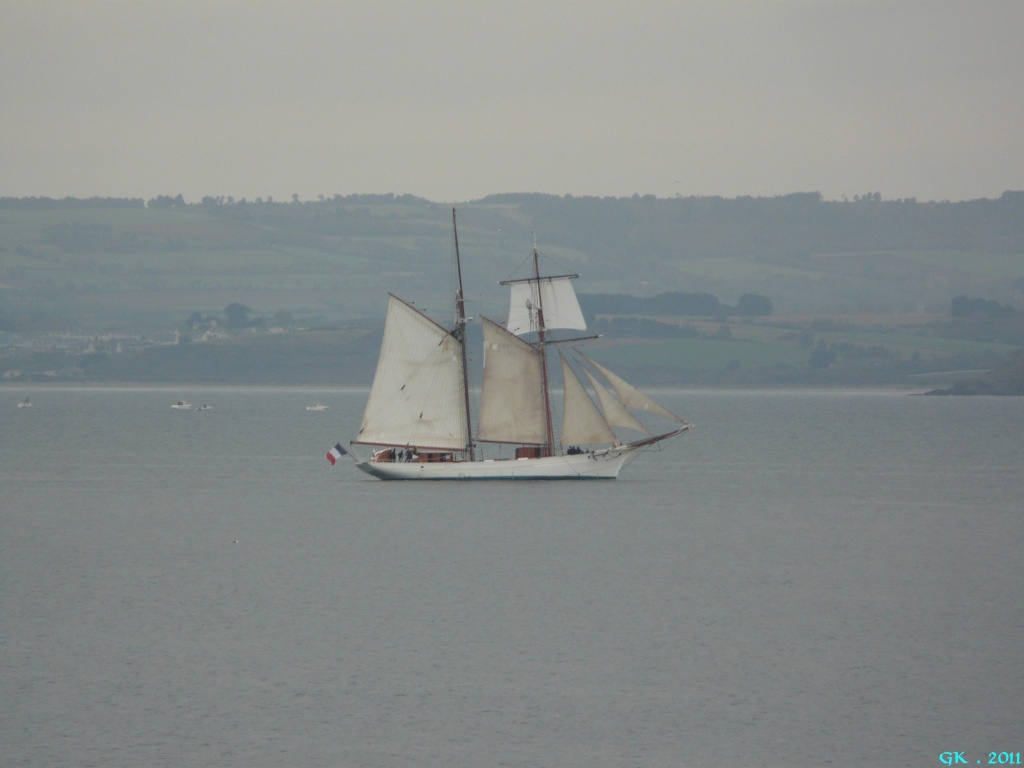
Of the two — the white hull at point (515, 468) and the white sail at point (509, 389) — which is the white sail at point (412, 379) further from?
the white hull at point (515, 468)

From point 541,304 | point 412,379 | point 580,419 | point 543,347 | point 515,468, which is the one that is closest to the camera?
point 580,419

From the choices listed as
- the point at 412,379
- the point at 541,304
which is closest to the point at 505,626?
the point at 412,379

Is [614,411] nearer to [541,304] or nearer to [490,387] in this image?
[490,387]

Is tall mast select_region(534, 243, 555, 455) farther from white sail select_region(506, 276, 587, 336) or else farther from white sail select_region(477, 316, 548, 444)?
white sail select_region(477, 316, 548, 444)

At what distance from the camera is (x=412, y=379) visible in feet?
290

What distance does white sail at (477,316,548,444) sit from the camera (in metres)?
88.6

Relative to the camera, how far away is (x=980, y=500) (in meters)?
92.4

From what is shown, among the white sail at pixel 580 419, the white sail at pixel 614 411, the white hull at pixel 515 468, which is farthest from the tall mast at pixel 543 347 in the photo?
the white sail at pixel 614 411

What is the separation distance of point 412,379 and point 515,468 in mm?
7964

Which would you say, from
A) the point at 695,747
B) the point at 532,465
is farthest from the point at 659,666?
the point at 532,465

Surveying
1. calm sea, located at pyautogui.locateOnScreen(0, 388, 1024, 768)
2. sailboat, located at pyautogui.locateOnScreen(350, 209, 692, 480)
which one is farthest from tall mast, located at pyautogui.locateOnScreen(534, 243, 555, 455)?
calm sea, located at pyautogui.locateOnScreen(0, 388, 1024, 768)

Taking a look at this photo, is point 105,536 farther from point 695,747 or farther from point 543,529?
point 695,747

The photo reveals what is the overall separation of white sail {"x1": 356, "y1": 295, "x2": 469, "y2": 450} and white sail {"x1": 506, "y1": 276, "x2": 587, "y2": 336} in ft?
12.1

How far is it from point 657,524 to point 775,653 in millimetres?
31206
